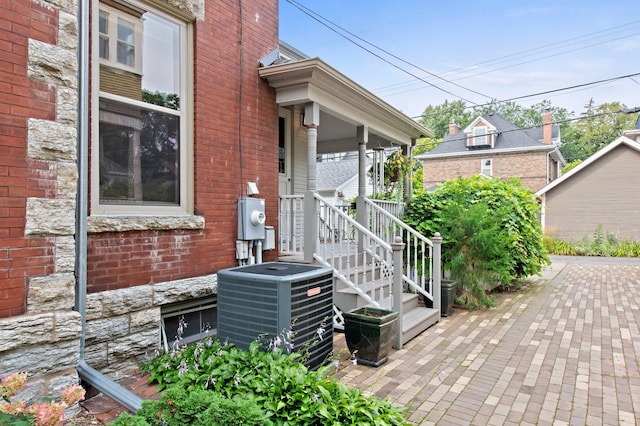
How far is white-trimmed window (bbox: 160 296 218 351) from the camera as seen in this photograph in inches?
152

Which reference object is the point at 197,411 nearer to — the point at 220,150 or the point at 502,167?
the point at 220,150

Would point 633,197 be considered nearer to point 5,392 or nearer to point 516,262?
point 516,262

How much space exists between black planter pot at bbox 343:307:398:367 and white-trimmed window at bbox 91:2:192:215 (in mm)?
2078

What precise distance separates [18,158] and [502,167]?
25.3 metres

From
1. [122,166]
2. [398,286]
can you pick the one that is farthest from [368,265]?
[122,166]

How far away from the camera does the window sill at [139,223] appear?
3170 millimetres

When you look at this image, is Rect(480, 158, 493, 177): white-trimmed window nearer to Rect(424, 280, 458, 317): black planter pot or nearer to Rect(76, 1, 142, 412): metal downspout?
Rect(424, 280, 458, 317): black planter pot

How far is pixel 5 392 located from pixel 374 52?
1437 cm

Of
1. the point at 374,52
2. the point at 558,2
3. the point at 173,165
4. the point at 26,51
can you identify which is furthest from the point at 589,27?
the point at 26,51

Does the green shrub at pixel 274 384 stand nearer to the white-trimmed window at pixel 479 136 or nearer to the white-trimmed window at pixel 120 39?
the white-trimmed window at pixel 120 39

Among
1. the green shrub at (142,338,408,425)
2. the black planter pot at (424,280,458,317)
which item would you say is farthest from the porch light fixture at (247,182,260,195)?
the black planter pot at (424,280,458,317)

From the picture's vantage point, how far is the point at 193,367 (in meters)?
3.03

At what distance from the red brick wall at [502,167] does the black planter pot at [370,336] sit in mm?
20590

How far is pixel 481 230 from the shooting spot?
20.4ft
